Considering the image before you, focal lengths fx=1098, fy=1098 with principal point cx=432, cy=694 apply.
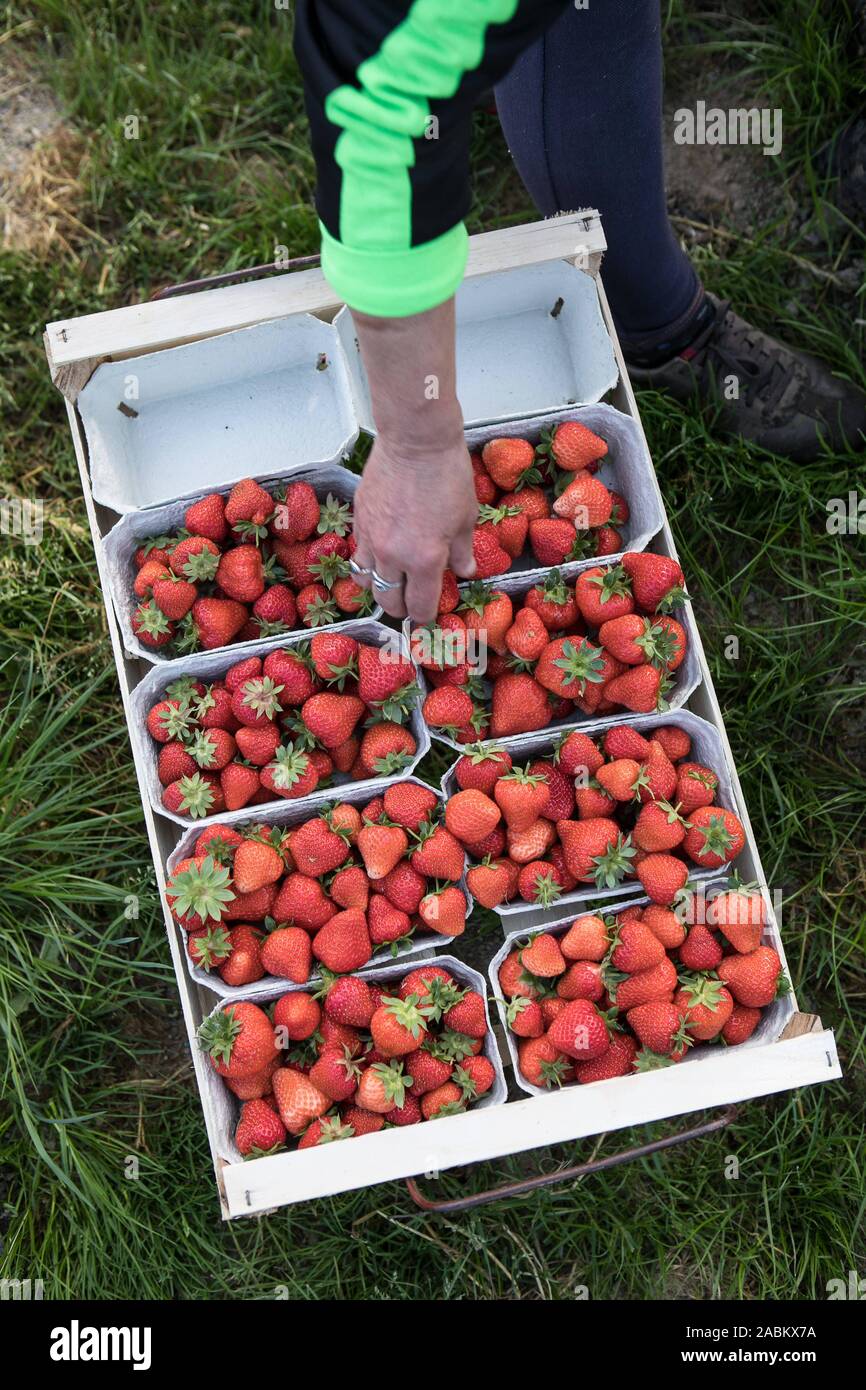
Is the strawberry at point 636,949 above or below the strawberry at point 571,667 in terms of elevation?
below

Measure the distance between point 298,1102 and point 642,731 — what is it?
2.20ft

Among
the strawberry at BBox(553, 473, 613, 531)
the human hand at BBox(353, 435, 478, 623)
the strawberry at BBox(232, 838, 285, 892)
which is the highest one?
the human hand at BBox(353, 435, 478, 623)

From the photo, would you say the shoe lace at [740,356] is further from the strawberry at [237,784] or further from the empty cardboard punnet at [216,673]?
the strawberry at [237,784]

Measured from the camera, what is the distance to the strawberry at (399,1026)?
1376 mm

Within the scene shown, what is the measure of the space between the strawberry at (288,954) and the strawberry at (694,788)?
0.54m

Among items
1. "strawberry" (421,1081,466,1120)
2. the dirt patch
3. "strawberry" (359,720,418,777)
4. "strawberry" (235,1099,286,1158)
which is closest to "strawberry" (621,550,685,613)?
"strawberry" (359,720,418,777)

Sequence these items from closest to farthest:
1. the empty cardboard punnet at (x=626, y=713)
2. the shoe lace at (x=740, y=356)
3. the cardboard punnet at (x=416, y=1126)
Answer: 1. the cardboard punnet at (x=416, y=1126)
2. the empty cardboard punnet at (x=626, y=713)
3. the shoe lace at (x=740, y=356)

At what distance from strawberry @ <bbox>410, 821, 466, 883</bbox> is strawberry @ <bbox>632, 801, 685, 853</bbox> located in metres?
0.24

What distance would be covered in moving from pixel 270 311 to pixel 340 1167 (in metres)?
1.15

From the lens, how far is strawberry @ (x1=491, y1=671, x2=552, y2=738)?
1.49 m

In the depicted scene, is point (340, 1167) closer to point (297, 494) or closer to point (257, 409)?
point (297, 494)

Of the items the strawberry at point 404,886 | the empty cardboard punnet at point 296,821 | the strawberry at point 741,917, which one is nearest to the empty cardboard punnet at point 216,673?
the empty cardboard punnet at point 296,821

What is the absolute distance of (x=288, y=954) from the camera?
1.41 metres

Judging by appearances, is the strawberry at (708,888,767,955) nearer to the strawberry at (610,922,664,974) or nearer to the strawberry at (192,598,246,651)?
the strawberry at (610,922,664,974)
